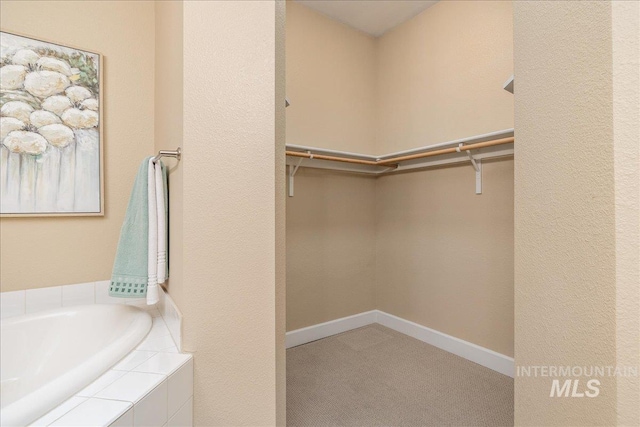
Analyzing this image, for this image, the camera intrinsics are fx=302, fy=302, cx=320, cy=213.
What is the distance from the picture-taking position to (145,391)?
0.87m

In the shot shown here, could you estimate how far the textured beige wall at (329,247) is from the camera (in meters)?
2.43

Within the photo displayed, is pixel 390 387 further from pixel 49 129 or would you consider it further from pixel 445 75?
pixel 49 129

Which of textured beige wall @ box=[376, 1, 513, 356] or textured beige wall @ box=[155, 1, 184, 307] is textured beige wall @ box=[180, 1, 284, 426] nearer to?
textured beige wall @ box=[155, 1, 184, 307]

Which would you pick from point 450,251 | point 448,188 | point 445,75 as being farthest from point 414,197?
point 445,75

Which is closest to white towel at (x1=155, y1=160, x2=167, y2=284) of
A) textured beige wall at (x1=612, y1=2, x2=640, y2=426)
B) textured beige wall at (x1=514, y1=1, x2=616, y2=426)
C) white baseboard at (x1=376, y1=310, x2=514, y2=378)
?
textured beige wall at (x1=514, y1=1, x2=616, y2=426)

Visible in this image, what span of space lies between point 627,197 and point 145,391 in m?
1.24

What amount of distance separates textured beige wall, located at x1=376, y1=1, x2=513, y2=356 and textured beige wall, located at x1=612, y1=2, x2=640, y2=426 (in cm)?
154

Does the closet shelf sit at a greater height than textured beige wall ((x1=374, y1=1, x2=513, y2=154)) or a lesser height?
lesser

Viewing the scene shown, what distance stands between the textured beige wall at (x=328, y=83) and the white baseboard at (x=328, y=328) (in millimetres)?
1512

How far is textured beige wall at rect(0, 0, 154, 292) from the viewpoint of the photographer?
4.92 feet

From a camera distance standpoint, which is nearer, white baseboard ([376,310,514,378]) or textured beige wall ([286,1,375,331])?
white baseboard ([376,310,514,378])

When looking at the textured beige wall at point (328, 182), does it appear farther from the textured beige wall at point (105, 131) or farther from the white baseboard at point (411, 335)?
the textured beige wall at point (105, 131)

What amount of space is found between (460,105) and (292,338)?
2.19m

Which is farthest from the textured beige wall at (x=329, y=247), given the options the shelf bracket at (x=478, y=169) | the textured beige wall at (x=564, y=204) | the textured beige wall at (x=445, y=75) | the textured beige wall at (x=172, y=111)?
the textured beige wall at (x=564, y=204)
